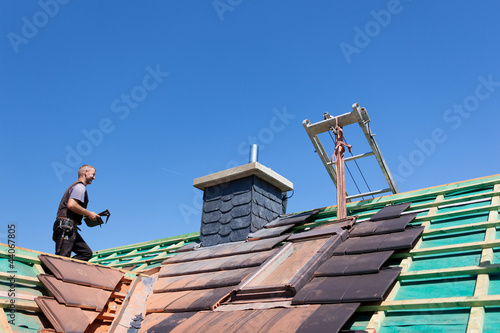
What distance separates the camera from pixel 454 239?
13.1ft

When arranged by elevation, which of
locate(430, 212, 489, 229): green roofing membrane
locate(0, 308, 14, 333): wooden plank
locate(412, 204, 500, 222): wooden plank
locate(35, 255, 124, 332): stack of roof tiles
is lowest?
locate(0, 308, 14, 333): wooden plank

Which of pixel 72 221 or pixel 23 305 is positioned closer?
pixel 23 305

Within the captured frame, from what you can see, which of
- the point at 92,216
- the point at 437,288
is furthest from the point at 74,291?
the point at 437,288

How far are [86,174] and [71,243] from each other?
34.6 inches

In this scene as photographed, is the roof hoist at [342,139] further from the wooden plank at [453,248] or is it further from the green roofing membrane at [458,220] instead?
the wooden plank at [453,248]

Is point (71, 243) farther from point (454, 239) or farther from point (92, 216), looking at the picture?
point (454, 239)

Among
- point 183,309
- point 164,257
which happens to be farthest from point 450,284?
point 164,257

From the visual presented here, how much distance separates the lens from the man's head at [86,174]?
17.5 feet

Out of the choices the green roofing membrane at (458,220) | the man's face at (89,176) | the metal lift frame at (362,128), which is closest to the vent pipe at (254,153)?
the metal lift frame at (362,128)

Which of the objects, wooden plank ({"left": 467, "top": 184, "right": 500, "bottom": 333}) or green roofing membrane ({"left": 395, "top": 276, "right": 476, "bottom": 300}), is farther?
green roofing membrane ({"left": 395, "top": 276, "right": 476, "bottom": 300})

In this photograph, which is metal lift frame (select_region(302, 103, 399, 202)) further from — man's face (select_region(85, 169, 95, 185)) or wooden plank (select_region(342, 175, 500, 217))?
man's face (select_region(85, 169, 95, 185))

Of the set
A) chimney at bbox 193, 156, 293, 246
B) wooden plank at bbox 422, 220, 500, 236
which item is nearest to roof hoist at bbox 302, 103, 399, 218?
chimney at bbox 193, 156, 293, 246

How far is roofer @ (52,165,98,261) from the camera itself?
4.91 meters

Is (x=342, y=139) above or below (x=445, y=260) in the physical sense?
above
